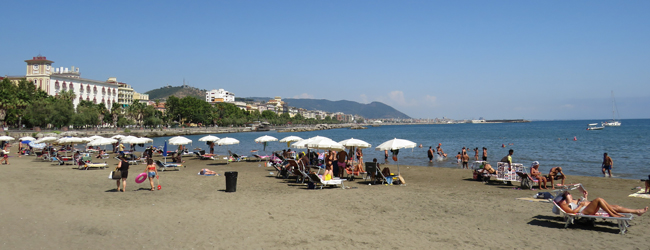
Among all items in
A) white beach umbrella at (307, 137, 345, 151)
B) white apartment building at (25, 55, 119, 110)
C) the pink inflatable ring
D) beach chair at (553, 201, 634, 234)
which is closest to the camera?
beach chair at (553, 201, 634, 234)

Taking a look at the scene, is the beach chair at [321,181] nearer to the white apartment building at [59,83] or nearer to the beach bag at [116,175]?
the beach bag at [116,175]

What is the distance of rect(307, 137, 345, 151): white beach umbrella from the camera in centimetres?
1586

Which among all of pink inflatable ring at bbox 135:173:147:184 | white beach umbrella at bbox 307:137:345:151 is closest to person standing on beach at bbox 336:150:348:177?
white beach umbrella at bbox 307:137:345:151

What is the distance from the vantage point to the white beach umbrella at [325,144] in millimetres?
15863

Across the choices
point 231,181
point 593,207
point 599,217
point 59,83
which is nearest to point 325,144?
point 231,181

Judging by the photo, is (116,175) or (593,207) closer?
(593,207)

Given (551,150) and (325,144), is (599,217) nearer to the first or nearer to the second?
(325,144)

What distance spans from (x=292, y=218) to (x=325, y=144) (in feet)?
24.8

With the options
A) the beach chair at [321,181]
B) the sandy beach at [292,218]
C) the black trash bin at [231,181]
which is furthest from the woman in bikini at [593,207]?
the black trash bin at [231,181]

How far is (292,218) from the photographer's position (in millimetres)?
8758

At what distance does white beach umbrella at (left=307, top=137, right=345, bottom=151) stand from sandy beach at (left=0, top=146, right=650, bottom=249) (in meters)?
2.28

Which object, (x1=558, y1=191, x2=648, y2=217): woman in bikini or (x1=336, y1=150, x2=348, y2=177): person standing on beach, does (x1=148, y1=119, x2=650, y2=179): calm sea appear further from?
(x1=558, y1=191, x2=648, y2=217): woman in bikini

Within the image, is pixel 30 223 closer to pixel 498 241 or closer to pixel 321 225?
pixel 321 225

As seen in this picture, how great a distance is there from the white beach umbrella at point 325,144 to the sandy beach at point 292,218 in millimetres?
2278
